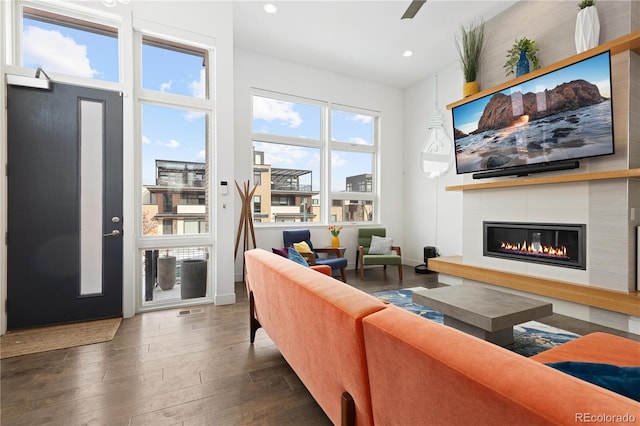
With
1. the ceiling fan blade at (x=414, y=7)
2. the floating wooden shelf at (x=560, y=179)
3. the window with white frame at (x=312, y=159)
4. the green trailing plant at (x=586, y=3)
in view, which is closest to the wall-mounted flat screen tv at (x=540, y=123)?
the floating wooden shelf at (x=560, y=179)

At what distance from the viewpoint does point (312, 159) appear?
5648 millimetres

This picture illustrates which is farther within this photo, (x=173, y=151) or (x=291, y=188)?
(x=291, y=188)

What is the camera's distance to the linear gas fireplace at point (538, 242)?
3147 mm

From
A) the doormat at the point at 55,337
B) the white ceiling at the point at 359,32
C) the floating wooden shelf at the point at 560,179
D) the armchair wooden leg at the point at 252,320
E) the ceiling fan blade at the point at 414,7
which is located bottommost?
the doormat at the point at 55,337

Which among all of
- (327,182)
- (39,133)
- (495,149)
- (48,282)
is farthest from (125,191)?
(495,149)

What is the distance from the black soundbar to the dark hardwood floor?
5.49 feet

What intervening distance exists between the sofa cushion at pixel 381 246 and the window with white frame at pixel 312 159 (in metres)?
0.83

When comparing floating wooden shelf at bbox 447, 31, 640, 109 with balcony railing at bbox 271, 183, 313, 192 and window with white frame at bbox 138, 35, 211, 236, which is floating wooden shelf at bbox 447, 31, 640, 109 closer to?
balcony railing at bbox 271, 183, 313, 192

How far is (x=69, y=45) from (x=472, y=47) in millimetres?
5028

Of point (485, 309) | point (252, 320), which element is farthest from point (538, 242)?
point (252, 320)

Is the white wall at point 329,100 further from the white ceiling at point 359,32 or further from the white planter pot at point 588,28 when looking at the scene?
the white planter pot at point 588,28

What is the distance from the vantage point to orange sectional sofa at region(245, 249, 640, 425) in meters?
0.55

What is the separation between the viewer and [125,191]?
10.6 feet

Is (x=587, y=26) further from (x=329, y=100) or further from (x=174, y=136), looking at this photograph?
(x=174, y=136)
